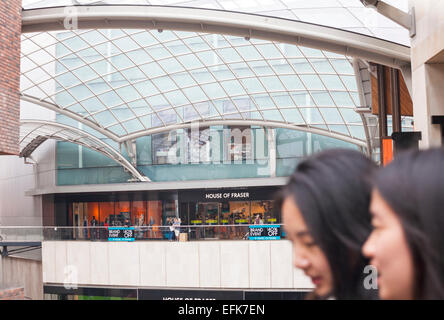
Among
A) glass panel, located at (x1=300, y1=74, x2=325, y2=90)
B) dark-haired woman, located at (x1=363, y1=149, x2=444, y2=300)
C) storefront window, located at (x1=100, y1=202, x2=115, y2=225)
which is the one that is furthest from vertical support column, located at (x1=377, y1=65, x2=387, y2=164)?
storefront window, located at (x1=100, y1=202, x2=115, y2=225)

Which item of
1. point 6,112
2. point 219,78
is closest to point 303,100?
point 219,78

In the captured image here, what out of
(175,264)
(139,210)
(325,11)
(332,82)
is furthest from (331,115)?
(325,11)

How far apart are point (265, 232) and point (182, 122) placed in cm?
1564

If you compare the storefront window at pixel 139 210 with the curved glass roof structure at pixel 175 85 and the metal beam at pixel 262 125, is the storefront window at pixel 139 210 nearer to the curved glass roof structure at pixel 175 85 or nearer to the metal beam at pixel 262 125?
the curved glass roof structure at pixel 175 85

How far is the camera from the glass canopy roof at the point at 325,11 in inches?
654

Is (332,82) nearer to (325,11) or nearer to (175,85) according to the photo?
(175,85)

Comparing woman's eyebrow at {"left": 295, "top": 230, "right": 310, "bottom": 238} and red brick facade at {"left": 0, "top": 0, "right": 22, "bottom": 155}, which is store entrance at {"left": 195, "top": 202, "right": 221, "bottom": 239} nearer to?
red brick facade at {"left": 0, "top": 0, "right": 22, "bottom": 155}

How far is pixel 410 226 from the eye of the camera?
3.70ft

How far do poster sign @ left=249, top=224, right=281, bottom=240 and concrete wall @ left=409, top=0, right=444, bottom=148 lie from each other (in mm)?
14875

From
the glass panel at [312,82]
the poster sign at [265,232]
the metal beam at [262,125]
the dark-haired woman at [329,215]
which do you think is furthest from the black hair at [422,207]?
the metal beam at [262,125]

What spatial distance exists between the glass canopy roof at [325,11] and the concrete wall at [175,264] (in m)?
10.4

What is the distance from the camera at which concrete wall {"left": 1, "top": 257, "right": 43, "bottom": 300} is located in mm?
28031
